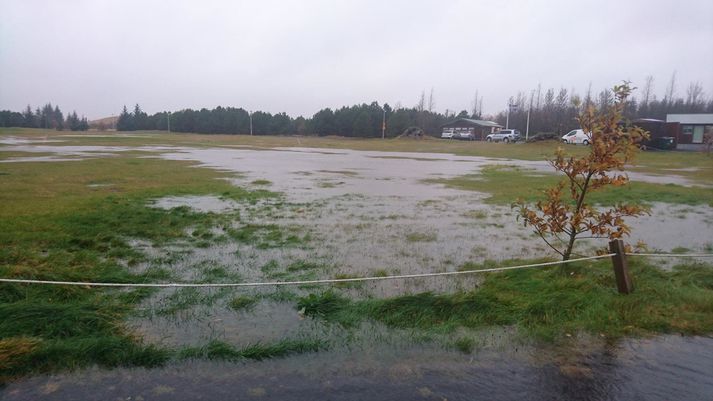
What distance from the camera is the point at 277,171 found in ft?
76.2

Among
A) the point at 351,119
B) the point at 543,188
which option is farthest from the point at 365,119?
the point at 543,188

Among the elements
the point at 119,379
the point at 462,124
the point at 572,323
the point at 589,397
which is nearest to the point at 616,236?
the point at 572,323

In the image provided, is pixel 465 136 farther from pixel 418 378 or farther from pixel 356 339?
pixel 418 378

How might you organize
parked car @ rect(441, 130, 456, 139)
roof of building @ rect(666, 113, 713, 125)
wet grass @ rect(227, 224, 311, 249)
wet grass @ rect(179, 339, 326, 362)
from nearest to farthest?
wet grass @ rect(179, 339, 326, 362) < wet grass @ rect(227, 224, 311, 249) < roof of building @ rect(666, 113, 713, 125) < parked car @ rect(441, 130, 456, 139)

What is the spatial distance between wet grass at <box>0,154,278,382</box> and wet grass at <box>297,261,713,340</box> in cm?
205

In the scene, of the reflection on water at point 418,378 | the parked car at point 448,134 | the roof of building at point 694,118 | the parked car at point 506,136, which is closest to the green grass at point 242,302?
the reflection on water at point 418,378

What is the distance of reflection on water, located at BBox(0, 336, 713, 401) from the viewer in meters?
3.81

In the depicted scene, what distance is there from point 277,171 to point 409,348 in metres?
19.3

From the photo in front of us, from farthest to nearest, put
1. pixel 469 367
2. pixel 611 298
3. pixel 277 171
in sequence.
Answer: pixel 277 171
pixel 611 298
pixel 469 367

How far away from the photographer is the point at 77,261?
22.3 feet

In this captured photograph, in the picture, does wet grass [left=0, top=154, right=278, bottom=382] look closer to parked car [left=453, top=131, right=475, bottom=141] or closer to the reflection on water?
the reflection on water

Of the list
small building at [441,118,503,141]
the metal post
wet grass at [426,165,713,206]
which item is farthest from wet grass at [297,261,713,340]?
small building at [441,118,503,141]

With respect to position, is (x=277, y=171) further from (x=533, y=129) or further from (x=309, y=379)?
(x=533, y=129)

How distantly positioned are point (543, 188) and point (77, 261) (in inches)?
436
